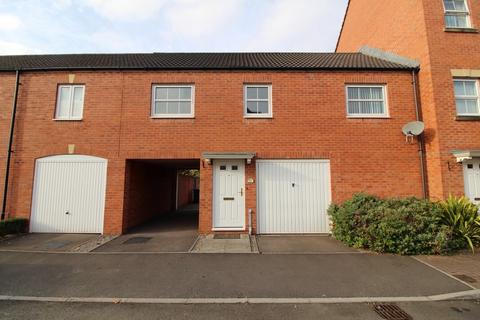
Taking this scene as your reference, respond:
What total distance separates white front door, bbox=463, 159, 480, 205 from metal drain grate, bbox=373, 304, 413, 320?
6493 millimetres

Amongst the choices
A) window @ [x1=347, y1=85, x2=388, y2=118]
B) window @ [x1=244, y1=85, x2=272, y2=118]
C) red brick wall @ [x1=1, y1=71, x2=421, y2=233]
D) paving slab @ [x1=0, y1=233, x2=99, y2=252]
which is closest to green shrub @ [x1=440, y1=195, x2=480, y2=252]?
red brick wall @ [x1=1, y1=71, x2=421, y2=233]

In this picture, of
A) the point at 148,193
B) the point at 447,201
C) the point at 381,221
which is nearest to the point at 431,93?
the point at 447,201

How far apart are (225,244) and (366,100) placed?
727cm

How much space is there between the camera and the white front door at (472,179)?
25.8 ft

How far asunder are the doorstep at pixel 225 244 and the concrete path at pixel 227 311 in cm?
269

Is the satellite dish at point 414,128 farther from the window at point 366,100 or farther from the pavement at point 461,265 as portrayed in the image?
the pavement at point 461,265

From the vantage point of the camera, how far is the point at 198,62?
9.72 m

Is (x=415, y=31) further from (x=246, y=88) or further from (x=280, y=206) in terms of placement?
(x=280, y=206)

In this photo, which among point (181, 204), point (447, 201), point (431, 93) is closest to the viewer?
point (447, 201)

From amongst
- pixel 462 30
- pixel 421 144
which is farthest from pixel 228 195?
pixel 462 30

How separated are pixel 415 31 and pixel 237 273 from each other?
34.7 feet

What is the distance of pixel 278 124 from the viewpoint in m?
8.66

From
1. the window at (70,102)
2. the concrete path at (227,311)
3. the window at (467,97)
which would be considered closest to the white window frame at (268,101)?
the window at (70,102)

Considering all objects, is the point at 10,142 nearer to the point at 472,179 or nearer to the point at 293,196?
the point at 293,196
